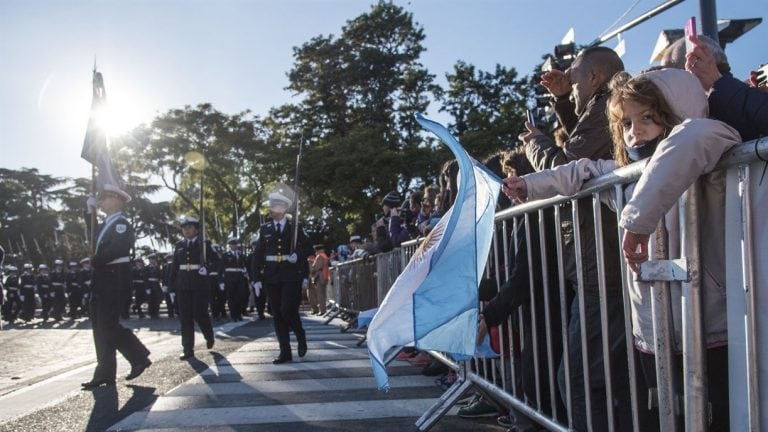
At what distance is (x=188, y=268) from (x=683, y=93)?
8.37m

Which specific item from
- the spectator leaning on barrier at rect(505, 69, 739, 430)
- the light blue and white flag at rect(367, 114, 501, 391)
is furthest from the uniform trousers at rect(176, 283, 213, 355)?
the spectator leaning on barrier at rect(505, 69, 739, 430)

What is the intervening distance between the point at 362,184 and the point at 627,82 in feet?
104

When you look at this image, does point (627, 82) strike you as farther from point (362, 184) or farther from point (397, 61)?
point (397, 61)

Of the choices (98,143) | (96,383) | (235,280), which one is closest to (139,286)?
(235,280)

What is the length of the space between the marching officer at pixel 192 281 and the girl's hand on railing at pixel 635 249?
7.49m

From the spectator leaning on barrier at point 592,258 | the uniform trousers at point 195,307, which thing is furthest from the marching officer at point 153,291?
the spectator leaning on barrier at point 592,258

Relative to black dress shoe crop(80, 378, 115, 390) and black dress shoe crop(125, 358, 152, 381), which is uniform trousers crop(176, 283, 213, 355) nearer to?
black dress shoe crop(125, 358, 152, 381)

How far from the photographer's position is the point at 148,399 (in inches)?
214

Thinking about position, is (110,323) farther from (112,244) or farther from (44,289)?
(44,289)

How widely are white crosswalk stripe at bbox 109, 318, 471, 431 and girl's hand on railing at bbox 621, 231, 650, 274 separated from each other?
7.31 feet

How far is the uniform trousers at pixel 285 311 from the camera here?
7.78 meters

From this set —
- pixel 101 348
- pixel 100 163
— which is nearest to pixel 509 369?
pixel 101 348

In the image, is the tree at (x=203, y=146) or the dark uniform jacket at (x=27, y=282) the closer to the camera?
the dark uniform jacket at (x=27, y=282)

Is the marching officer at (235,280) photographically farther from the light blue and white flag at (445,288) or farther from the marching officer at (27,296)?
the light blue and white flag at (445,288)
